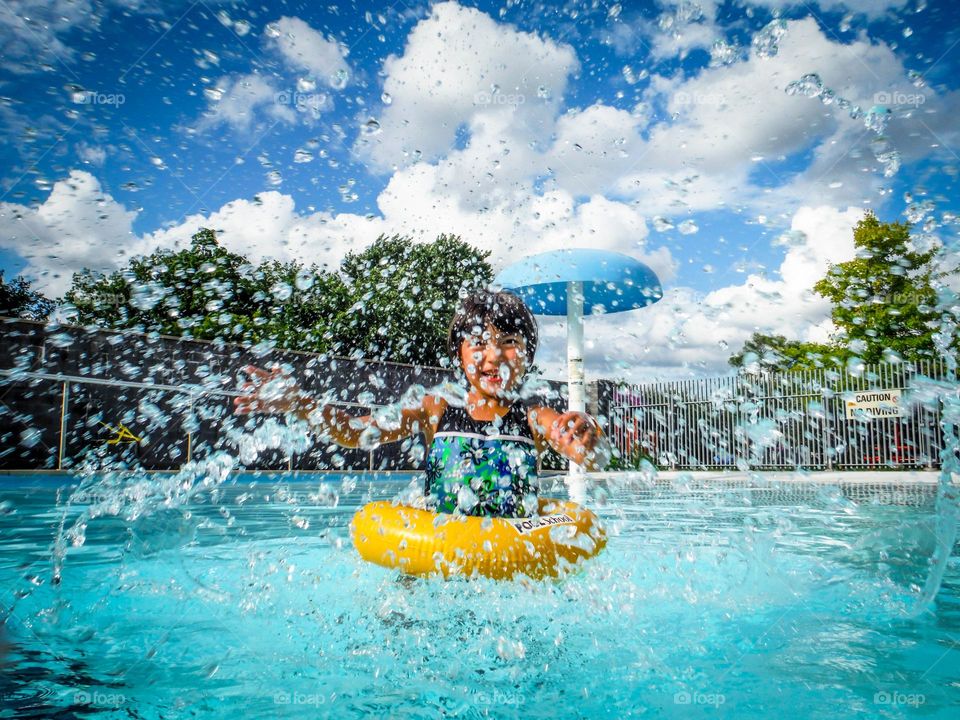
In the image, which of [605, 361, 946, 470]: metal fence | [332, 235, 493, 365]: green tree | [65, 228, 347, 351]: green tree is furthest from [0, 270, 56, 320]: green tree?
[605, 361, 946, 470]: metal fence

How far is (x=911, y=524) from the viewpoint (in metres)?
5.98

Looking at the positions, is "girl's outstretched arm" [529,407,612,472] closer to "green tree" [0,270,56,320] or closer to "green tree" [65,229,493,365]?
"green tree" [65,229,493,365]

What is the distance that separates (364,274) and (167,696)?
85.4 feet

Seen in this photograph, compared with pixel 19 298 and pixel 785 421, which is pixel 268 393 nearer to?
pixel 785 421

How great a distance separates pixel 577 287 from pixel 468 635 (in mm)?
6381

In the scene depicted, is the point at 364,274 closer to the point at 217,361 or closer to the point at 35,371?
the point at 217,361

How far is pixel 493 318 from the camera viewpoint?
3158mm

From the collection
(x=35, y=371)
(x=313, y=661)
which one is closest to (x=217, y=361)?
(x=35, y=371)

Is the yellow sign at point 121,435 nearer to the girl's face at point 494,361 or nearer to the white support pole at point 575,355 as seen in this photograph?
the white support pole at point 575,355

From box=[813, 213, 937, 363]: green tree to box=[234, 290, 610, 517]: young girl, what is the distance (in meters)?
15.3

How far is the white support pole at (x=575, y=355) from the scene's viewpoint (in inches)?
322

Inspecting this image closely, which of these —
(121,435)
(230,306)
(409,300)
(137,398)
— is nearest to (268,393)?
(121,435)

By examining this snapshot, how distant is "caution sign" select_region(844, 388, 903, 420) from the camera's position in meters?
15.4

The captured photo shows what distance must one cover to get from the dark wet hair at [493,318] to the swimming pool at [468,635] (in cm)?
122
